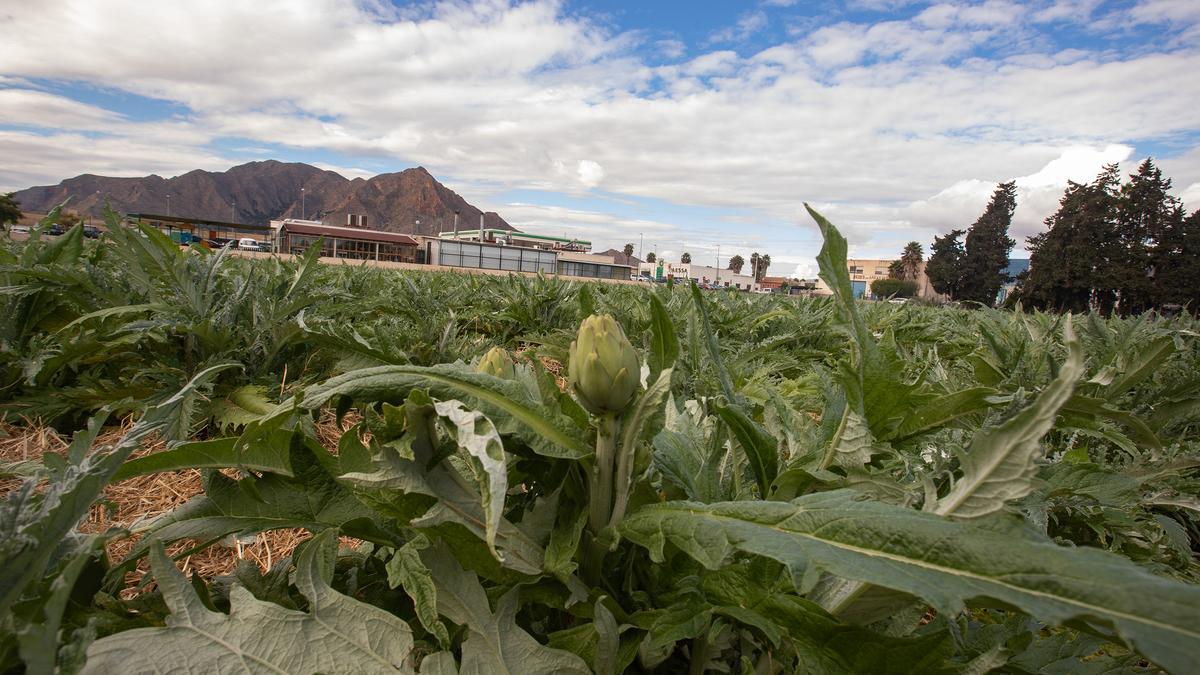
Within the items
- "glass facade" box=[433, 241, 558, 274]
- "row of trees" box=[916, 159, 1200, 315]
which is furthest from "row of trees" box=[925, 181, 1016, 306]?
"glass facade" box=[433, 241, 558, 274]

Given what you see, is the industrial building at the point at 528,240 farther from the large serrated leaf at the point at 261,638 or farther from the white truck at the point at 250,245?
the large serrated leaf at the point at 261,638

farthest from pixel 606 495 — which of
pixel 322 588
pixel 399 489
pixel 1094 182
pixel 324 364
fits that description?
pixel 1094 182

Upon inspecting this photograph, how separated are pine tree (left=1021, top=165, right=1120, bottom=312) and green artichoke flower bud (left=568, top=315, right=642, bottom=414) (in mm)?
42385

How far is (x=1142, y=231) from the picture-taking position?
3447cm

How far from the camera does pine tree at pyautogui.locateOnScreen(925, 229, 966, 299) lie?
49938 mm

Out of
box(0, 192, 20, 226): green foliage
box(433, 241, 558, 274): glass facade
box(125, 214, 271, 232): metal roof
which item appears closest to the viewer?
box(125, 214, 271, 232): metal roof

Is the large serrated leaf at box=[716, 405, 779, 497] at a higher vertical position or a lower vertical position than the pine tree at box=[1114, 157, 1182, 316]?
lower

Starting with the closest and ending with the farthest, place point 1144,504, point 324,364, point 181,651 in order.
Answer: point 181,651, point 1144,504, point 324,364

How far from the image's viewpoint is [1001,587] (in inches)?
20.4

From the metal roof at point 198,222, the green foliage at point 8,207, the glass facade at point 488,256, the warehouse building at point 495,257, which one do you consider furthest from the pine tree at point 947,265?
the green foliage at point 8,207

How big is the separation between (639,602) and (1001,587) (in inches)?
18.1

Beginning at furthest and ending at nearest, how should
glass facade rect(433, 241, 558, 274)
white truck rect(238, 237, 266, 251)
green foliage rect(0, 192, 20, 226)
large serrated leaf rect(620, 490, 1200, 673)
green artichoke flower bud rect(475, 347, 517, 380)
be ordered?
glass facade rect(433, 241, 558, 274), green foliage rect(0, 192, 20, 226), white truck rect(238, 237, 266, 251), green artichoke flower bud rect(475, 347, 517, 380), large serrated leaf rect(620, 490, 1200, 673)

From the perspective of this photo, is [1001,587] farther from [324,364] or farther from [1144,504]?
[324,364]

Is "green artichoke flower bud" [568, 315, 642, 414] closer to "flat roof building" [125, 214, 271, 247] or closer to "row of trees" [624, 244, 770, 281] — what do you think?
"flat roof building" [125, 214, 271, 247]
